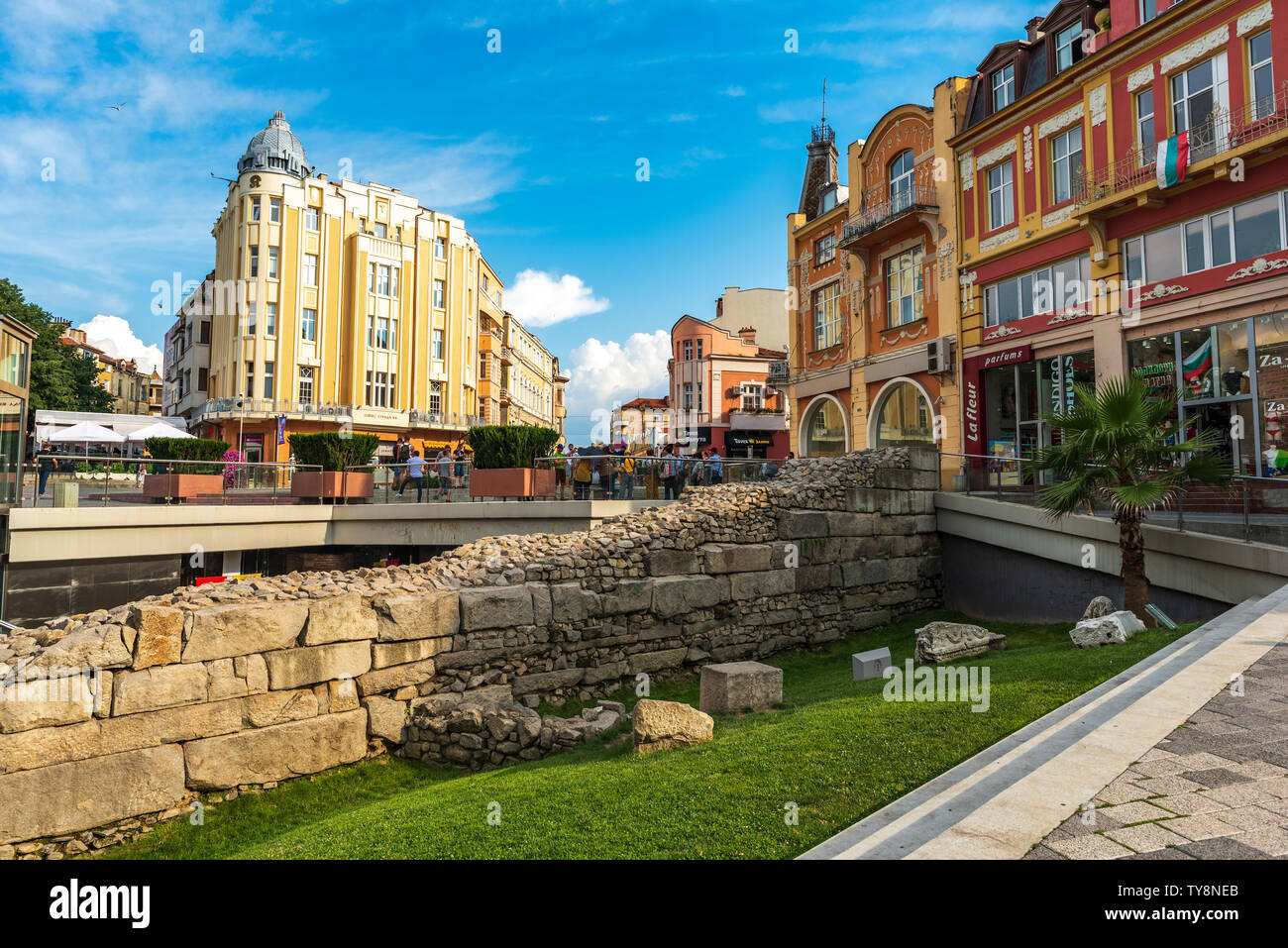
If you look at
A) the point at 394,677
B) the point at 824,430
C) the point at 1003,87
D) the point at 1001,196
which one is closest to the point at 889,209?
the point at 1001,196

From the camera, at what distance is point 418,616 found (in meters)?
10.4

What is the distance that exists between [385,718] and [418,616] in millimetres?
1410

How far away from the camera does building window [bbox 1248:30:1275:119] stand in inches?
613

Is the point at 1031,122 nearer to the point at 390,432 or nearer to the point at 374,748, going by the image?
the point at 374,748

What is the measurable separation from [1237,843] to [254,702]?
942 cm

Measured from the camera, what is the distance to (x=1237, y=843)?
3.21 metres

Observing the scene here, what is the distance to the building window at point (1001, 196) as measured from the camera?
22031mm

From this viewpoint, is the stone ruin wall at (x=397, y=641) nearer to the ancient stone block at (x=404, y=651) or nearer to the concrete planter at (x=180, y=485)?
the ancient stone block at (x=404, y=651)

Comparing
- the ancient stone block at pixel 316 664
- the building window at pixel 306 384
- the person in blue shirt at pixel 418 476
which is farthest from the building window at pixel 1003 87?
the building window at pixel 306 384

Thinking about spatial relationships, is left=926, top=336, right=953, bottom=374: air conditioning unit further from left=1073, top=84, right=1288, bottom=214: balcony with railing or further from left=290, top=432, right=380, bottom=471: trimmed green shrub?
left=290, top=432, right=380, bottom=471: trimmed green shrub

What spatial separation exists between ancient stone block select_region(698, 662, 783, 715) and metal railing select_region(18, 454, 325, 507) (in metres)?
13.0

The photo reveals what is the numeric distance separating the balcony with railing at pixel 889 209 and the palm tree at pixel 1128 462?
15.8 meters

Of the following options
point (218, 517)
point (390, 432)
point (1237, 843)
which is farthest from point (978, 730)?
point (390, 432)

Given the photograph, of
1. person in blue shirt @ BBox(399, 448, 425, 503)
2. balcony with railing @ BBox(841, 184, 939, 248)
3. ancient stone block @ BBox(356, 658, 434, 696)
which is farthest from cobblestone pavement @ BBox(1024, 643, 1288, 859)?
balcony with railing @ BBox(841, 184, 939, 248)
